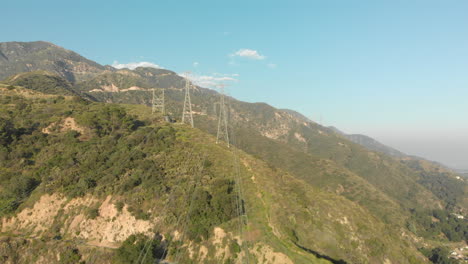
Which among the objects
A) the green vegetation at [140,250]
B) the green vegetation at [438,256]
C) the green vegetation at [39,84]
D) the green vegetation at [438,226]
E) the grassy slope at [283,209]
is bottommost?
the green vegetation at [438,226]

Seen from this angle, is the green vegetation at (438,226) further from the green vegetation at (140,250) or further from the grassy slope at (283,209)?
the green vegetation at (140,250)

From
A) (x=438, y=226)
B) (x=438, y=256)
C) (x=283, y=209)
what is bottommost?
(x=438, y=226)

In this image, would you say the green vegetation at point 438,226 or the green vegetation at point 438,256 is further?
the green vegetation at point 438,226

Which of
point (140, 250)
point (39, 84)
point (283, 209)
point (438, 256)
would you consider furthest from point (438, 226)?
point (39, 84)

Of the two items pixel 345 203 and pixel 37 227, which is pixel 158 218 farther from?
pixel 345 203

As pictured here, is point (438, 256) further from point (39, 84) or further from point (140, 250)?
point (39, 84)

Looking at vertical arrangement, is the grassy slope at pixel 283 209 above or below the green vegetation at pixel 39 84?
below

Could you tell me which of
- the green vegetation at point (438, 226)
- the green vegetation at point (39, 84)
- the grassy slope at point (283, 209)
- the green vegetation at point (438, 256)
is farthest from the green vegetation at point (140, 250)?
the green vegetation at point (438, 226)

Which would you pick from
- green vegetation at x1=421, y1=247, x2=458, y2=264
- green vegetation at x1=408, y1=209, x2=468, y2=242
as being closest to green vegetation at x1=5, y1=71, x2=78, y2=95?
green vegetation at x1=421, y1=247, x2=458, y2=264

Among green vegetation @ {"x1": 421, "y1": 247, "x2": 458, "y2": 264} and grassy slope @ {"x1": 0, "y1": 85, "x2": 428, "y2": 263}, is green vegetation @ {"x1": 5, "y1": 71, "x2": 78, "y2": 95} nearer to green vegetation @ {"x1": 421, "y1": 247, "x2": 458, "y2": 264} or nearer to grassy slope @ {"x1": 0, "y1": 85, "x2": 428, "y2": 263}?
grassy slope @ {"x1": 0, "y1": 85, "x2": 428, "y2": 263}

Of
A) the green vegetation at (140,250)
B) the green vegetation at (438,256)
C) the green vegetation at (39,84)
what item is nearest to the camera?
the green vegetation at (140,250)

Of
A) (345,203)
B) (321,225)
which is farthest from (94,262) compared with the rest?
(345,203)
